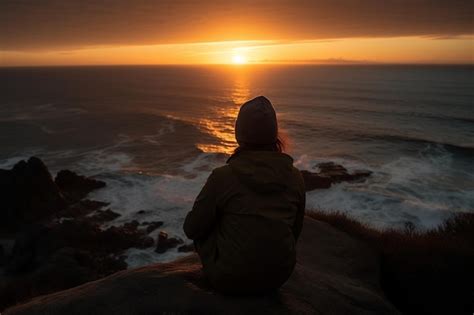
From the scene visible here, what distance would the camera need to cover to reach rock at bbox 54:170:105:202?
25.5 m

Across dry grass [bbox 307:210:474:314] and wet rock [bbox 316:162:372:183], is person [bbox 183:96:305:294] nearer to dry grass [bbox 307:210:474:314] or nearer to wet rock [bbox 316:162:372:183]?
dry grass [bbox 307:210:474:314]

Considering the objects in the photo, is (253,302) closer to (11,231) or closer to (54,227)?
(54,227)

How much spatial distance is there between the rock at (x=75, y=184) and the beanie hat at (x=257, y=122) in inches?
941

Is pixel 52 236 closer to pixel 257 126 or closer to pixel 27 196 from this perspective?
pixel 27 196

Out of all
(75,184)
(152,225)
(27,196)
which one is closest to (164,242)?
(152,225)

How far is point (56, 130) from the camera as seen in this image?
49500 mm

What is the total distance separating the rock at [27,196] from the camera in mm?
21047

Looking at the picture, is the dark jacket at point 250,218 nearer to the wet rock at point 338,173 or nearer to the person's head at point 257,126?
the person's head at point 257,126

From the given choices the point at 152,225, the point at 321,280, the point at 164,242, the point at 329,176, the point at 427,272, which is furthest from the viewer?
the point at 329,176

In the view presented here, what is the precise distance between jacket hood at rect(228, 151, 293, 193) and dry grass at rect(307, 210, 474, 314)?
11.2 ft

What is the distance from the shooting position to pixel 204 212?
3467mm

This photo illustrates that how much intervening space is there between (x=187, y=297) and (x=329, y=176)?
80.5ft

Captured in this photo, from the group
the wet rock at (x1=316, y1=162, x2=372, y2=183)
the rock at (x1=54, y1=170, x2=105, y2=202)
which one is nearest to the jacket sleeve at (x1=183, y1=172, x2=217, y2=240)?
the rock at (x1=54, y1=170, x2=105, y2=202)

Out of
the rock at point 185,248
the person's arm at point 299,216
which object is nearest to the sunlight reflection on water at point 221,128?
the rock at point 185,248
